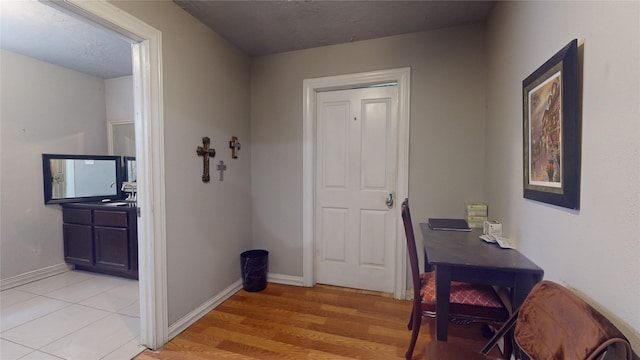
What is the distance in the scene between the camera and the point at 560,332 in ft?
2.80

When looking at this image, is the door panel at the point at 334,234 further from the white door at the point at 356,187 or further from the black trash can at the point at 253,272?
the black trash can at the point at 253,272

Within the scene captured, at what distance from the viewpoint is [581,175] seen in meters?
0.96

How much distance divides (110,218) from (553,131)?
3741mm

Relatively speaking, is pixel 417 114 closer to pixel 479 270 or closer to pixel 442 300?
pixel 479 270

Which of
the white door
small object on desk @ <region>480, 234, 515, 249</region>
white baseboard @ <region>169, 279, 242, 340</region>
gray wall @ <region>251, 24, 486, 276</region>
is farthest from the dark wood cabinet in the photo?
small object on desk @ <region>480, 234, 515, 249</region>

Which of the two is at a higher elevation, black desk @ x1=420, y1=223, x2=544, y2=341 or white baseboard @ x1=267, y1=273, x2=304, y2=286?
black desk @ x1=420, y1=223, x2=544, y2=341

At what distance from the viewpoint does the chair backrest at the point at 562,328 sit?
702 millimetres

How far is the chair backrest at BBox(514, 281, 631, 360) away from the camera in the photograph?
2.30 ft

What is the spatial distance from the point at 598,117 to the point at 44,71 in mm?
4644

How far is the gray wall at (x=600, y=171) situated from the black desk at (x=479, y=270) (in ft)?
→ 0.28

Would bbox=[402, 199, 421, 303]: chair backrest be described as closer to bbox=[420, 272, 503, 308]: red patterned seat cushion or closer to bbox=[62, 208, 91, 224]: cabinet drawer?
bbox=[420, 272, 503, 308]: red patterned seat cushion

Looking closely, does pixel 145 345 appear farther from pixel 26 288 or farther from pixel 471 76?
pixel 471 76

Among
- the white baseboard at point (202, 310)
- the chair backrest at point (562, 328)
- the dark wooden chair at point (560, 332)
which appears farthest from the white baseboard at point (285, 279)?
the chair backrest at point (562, 328)

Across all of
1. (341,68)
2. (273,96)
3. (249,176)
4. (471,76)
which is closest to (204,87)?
(273,96)
